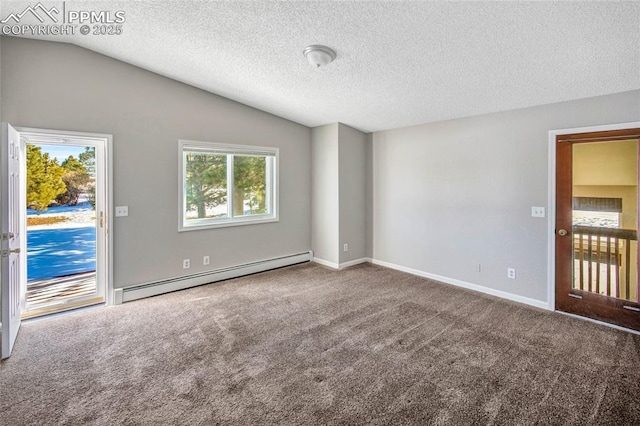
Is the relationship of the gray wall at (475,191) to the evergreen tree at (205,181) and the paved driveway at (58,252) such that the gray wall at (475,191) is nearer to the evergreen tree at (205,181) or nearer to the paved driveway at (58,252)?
the evergreen tree at (205,181)

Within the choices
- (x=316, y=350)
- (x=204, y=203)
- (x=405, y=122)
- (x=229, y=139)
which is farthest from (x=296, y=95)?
(x=316, y=350)

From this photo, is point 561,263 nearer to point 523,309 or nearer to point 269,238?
point 523,309

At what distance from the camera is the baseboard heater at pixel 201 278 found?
3873 mm

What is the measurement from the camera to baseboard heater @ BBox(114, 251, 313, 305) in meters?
3.87

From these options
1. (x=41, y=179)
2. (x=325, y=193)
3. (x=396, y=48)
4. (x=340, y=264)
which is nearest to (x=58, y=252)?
(x=41, y=179)

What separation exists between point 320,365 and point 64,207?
3782 millimetres

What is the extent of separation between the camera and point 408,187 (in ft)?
16.6

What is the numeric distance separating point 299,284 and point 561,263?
320 cm

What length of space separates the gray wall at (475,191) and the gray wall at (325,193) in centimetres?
80

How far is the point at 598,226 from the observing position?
3.30m

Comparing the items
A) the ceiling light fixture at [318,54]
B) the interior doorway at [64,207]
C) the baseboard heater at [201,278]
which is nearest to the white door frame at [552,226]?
the ceiling light fixture at [318,54]
